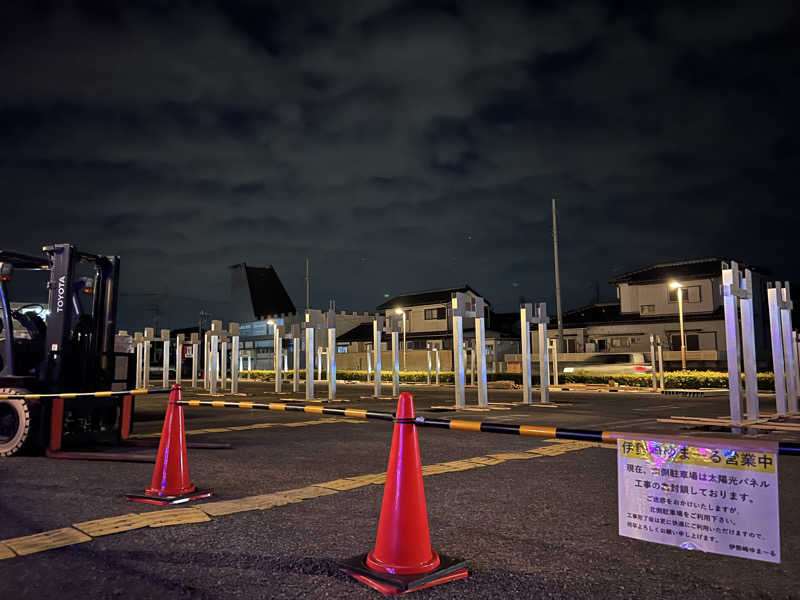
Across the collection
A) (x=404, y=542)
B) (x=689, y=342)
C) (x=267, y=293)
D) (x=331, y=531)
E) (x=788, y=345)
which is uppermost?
(x=267, y=293)

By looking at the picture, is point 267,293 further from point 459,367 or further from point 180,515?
point 180,515

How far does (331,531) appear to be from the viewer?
4246 millimetres

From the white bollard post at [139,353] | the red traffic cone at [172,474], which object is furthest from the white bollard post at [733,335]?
the white bollard post at [139,353]

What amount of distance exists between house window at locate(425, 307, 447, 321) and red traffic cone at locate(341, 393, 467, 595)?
133 ft

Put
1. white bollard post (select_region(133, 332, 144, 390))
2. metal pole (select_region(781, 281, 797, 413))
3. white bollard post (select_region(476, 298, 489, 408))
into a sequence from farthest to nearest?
white bollard post (select_region(133, 332, 144, 390)) < white bollard post (select_region(476, 298, 489, 408)) < metal pole (select_region(781, 281, 797, 413))

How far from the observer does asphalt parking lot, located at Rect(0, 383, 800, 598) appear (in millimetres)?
3240

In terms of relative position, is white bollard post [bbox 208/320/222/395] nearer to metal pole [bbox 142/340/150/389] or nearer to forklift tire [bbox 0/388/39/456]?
metal pole [bbox 142/340/150/389]

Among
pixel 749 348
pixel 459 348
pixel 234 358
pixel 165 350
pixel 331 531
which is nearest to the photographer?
pixel 331 531

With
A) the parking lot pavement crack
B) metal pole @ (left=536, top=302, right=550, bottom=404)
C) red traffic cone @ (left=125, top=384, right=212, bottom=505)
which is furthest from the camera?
metal pole @ (left=536, top=302, right=550, bottom=404)

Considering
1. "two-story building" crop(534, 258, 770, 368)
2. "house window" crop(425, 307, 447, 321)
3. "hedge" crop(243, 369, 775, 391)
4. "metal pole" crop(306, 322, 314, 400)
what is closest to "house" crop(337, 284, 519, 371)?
"house window" crop(425, 307, 447, 321)

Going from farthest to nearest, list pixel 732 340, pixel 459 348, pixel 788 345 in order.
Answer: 1. pixel 459 348
2. pixel 788 345
3. pixel 732 340

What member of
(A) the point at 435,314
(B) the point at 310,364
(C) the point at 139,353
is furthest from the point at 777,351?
(A) the point at 435,314

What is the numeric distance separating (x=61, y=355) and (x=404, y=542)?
6.91 m

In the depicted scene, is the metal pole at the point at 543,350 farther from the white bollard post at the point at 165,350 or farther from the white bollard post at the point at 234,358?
the white bollard post at the point at 165,350
